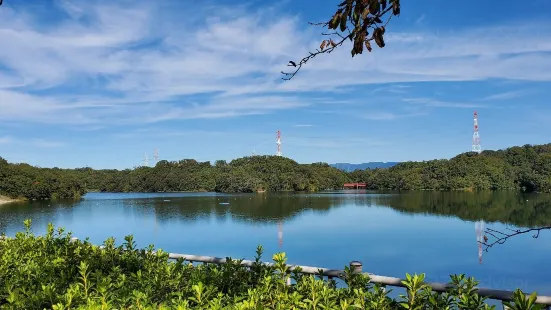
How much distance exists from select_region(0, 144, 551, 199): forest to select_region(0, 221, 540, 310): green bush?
64.7 metres

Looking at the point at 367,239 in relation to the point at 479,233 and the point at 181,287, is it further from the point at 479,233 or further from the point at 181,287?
the point at 181,287

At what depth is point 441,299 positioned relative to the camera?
2363mm

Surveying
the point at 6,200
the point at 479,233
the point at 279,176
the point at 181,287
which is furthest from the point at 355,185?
the point at 181,287

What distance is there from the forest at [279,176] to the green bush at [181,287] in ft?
212

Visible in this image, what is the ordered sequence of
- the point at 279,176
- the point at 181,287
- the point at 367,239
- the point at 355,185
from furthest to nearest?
the point at 355,185 → the point at 279,176 → the point at 367,239 → the point at 181,287

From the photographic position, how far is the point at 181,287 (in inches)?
119

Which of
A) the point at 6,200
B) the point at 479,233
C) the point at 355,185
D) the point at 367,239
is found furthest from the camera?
the point at 355,185

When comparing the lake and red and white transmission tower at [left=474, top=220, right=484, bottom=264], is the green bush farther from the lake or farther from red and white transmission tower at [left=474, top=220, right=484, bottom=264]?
red and white transmission tower at [left=474, top=220, right=484, bottom=264]

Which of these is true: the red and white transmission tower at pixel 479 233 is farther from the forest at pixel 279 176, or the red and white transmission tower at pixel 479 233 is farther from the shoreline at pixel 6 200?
the shoreline at pixel 6 200

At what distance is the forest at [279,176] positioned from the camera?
63.7 m

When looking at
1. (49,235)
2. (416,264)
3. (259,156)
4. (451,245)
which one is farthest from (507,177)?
(49,235)

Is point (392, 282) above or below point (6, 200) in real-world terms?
above

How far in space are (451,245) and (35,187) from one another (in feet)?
193

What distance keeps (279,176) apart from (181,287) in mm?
83618
